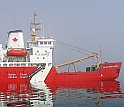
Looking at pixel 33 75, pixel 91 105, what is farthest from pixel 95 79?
pixel 91 105

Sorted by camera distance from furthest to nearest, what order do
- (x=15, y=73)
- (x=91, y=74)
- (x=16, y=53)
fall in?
1. (x=91, y=74)
2. (x=16, y=53)
3. (x=15, y=73)

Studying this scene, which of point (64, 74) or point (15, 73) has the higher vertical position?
point (15, 73)

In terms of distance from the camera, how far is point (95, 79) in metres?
28.0

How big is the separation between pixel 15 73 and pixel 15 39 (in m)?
4.61

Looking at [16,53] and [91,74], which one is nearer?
[16,53]

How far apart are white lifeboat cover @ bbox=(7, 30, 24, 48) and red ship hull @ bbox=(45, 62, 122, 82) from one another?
210 inches

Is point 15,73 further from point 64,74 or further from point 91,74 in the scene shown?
point 91,74

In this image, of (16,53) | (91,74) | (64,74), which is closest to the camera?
(16,53)

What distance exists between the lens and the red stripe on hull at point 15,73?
25.7 metres

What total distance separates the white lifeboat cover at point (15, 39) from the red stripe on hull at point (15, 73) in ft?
11.5

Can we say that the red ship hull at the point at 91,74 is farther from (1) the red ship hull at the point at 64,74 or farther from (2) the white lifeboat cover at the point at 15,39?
(2) the white lifeboat cover at the point at 15,39

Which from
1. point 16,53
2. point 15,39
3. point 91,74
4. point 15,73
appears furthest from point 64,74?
point 15,39

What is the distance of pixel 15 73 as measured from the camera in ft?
85.0

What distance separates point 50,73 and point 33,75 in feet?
6.50
